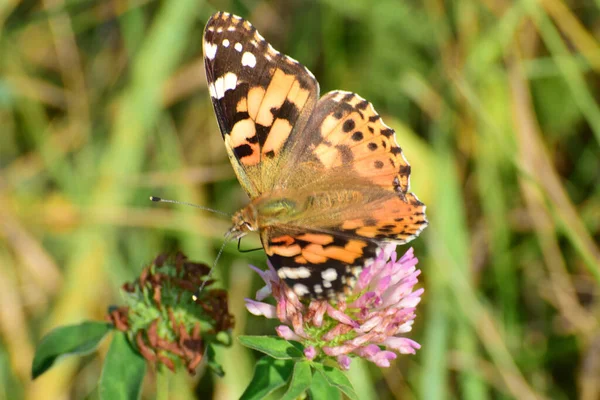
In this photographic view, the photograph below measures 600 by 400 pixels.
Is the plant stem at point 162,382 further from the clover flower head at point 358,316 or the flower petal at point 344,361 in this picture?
the flower petal at point 344,361

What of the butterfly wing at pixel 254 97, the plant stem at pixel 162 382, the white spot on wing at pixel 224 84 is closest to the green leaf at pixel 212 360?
the plant stem at pixel 162 382

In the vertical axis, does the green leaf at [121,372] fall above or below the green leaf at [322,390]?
above

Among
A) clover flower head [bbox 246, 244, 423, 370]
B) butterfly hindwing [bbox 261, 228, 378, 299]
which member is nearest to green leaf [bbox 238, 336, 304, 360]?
clover flower head [bbox 246, 244, 423, 370]

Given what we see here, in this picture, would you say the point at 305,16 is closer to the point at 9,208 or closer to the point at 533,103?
the point at 533,103

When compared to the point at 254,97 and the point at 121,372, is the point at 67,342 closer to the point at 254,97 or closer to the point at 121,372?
the point at 121,372

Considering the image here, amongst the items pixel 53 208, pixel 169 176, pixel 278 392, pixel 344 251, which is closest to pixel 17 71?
pixel 53 208

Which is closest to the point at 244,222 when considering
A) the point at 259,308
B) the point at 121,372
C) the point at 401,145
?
the point at 259,308
